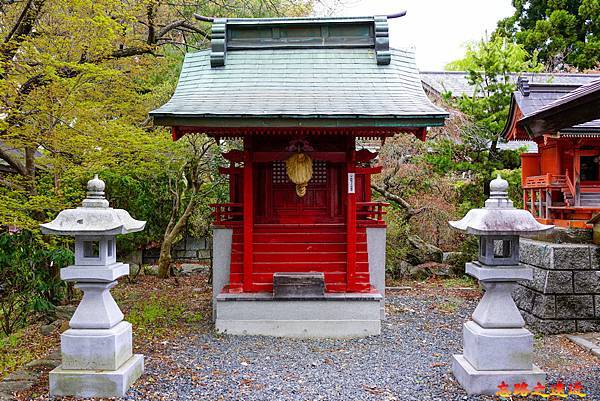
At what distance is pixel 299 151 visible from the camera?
7.74 metres

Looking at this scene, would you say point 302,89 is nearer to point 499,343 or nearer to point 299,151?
point 299,151

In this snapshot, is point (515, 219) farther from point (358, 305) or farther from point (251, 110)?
point (251, 110)

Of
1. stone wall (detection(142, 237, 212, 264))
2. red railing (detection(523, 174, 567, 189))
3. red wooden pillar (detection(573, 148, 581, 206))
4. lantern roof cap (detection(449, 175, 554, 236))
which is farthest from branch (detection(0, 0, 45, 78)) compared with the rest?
red wooden pillar (detection(573, 148, 581, 206))

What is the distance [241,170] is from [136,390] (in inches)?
163

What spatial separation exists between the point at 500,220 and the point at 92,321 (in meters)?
4.44

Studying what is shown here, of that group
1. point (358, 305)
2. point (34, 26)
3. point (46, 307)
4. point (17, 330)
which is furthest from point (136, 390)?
point (34, 26)

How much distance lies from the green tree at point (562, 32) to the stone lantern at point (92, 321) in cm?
2148

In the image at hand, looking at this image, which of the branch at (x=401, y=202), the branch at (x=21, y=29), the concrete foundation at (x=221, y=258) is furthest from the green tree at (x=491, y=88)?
the branch at (x=21, y=29)

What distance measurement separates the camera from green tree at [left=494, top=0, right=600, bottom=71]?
20.9 m

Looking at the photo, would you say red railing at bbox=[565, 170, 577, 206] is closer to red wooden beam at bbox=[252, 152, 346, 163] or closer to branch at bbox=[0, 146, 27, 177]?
red wooden beam at bbox=[252, 152, 346, 163]

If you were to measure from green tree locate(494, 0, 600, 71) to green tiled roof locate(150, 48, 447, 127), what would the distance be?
16.1m

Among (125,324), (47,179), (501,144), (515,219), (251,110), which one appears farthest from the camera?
(501,144)

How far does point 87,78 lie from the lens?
7934mm

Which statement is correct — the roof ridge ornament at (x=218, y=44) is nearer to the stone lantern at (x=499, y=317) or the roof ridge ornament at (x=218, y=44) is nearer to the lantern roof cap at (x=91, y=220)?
the lantern roof cap at (x=91, y=220)
